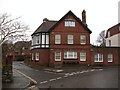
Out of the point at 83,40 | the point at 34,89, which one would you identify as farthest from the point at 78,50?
the point at 34,89

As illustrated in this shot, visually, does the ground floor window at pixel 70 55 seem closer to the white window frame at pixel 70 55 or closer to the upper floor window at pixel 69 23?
the white window frame at pixel 70 55

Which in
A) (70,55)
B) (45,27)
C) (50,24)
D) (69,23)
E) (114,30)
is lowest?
(70,55)

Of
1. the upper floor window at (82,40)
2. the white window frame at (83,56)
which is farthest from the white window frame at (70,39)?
the white window frame at (83,56)

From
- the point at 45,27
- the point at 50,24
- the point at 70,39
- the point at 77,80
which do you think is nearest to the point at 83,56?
the point at 70,39

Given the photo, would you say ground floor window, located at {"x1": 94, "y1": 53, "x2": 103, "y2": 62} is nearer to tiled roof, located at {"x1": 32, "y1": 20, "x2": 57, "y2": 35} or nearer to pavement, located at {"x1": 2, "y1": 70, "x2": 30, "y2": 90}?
tiled roof, located at {"x1": 32, "y1": 20, "x2": 57, "y2": 35}

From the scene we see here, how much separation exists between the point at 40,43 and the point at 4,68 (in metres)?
23.0

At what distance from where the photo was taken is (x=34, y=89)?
16.3m

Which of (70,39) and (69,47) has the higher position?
(70,39)

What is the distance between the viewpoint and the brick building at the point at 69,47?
43.7 metres

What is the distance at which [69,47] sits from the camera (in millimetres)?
43969

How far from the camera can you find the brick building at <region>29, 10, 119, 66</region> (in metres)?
43.7

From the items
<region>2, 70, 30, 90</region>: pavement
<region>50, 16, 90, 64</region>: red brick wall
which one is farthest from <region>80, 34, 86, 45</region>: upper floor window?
<region>2, 70, 30, 90</region>: pavement

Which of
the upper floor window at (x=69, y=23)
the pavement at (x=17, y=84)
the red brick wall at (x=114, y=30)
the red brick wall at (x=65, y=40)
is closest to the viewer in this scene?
the pavement at (x=17, y=84)

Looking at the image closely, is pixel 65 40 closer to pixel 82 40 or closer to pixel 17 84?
pixel 82 40
